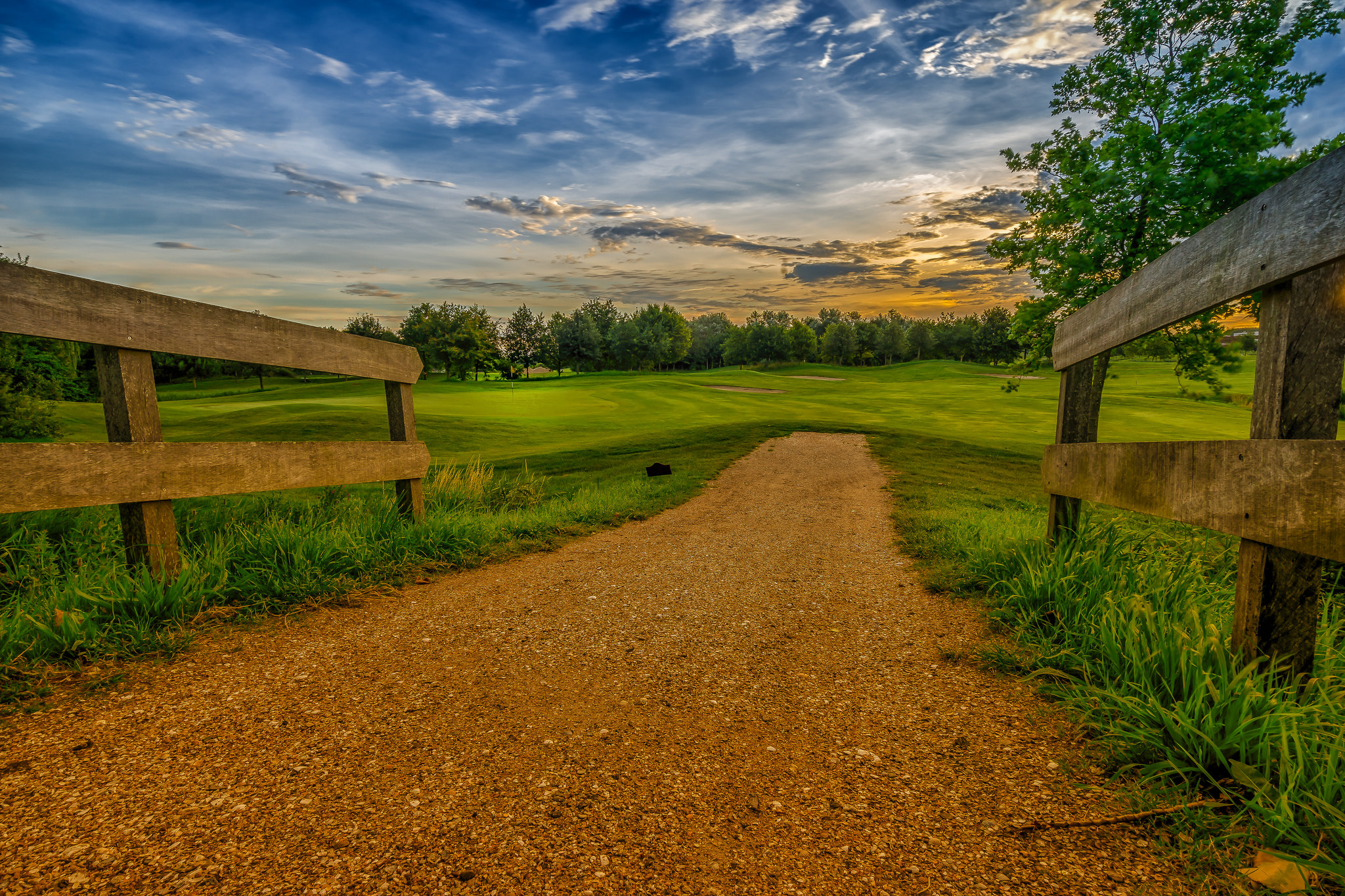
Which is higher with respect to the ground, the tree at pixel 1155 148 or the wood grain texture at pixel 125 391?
the tree at pixel 1155 148

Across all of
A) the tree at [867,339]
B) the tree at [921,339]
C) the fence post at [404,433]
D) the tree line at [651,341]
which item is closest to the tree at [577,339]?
the tree line at [651,341]

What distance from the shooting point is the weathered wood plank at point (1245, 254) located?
1.87 metres

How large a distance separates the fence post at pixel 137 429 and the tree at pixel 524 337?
270ft

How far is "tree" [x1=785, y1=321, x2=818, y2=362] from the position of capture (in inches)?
3971

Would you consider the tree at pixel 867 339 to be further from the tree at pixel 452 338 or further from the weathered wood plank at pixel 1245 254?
the weathered wood plank at pixel 1245 254

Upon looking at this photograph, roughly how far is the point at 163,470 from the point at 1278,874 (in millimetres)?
5169

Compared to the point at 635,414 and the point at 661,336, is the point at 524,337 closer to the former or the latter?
the point at 661,336

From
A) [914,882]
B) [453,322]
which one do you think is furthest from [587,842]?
[453,322]

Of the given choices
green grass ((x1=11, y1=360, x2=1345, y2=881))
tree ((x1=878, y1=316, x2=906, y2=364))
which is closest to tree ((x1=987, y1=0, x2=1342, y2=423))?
green grass ((x1=11, y1=360, x2=1345, y2=881))

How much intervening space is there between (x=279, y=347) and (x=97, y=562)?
1.76 m

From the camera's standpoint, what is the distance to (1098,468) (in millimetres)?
3402

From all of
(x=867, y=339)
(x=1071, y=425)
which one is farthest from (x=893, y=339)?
(x=1071, y=425)

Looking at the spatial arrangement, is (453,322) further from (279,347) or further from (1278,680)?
(1278,680)

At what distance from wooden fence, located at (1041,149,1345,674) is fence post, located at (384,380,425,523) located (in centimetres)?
541
